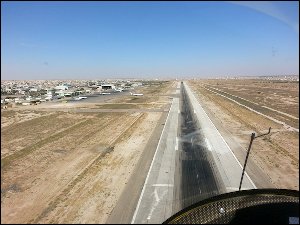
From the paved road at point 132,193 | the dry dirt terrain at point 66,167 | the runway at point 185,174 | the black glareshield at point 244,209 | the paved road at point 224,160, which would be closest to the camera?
the black glareshield at point 244,209

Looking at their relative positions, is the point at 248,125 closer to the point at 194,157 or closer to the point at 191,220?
the point at 194,157

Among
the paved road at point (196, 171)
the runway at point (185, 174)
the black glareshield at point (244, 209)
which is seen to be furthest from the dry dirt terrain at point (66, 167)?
the black glareshield at point (244, 209)

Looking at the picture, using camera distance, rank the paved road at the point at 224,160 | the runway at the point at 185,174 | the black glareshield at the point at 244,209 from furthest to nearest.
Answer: the paved road at the point at 224,160 < the runway at the point at 185,174 < the black glareshield at the point at 244,209

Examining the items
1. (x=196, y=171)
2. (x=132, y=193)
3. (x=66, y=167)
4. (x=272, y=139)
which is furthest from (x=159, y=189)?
(x=272, y=139)

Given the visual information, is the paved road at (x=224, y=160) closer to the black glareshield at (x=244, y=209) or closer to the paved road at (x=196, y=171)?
the paved road at (x=196, y=171)

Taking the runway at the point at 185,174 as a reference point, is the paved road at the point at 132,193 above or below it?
below

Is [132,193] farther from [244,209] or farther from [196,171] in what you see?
[244,209]

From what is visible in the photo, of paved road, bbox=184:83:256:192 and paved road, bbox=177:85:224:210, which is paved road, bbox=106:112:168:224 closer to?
paved road, bbox=177:85:224:210

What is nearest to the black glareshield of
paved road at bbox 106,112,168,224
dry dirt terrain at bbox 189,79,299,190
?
paved road at bbox 106,112,168,224

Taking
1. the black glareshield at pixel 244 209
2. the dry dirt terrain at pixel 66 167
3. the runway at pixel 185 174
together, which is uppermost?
the black glareshield at pixel 244 209
